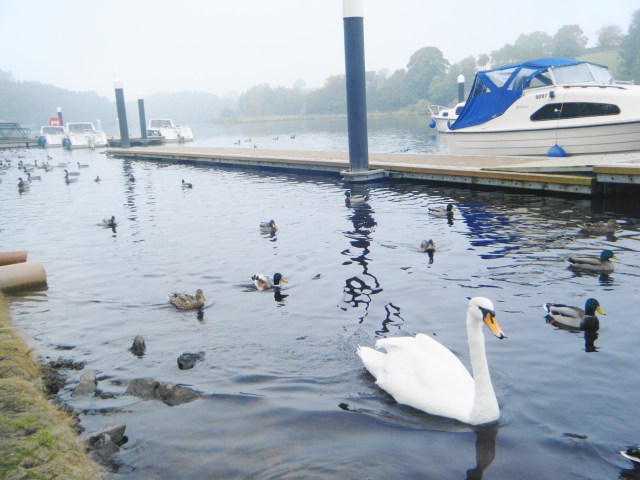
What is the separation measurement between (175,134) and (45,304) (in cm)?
5966

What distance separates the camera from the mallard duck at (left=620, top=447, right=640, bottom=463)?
5.40 metres

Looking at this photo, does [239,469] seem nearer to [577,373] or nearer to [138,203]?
[577,373]

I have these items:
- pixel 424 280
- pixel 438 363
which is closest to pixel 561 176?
pixel 424 280

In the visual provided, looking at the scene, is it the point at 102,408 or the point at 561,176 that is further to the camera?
the point at 561,176

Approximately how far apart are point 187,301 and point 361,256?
463 cm

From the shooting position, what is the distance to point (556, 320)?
28.3 ft

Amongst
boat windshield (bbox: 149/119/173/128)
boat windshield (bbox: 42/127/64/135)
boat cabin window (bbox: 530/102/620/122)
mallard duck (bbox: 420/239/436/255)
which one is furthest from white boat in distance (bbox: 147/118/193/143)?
mallard duck (bbox: 420/239/436/255)

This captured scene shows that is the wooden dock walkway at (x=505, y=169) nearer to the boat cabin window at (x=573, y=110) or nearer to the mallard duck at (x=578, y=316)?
the boat cabin window at (x=573, y=110)

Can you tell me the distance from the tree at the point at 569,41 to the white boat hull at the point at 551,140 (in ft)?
431

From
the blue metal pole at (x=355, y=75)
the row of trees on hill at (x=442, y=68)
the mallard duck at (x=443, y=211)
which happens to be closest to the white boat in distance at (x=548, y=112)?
the blue metal pole at (x=355, y=75)

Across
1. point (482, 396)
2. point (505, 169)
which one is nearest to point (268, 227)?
point (505, 169)

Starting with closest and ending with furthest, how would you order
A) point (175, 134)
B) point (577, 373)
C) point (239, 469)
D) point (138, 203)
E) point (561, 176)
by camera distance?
point (239, 469), point (577, 373), point (561, 176), point (138, 203), point (175, 134)

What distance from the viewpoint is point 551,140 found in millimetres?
22422

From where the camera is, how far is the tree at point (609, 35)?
14750 cm
